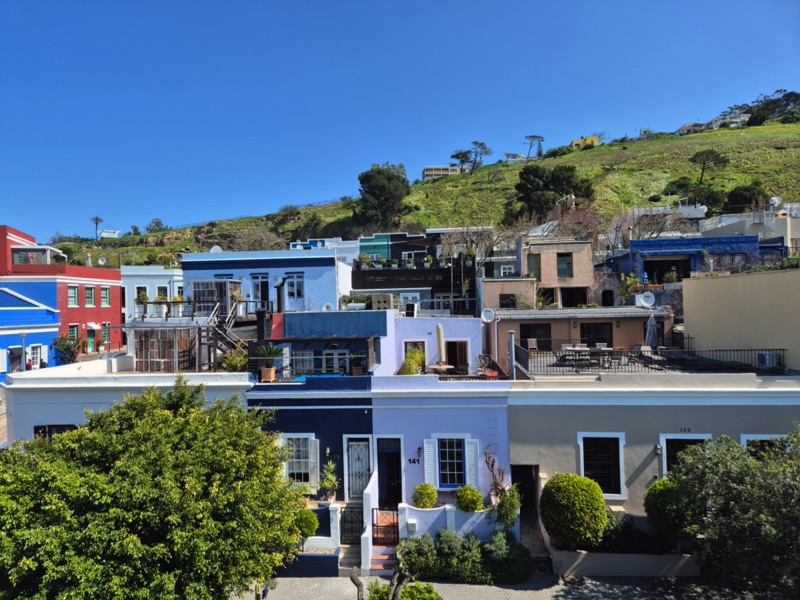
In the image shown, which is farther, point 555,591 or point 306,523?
point 306,523

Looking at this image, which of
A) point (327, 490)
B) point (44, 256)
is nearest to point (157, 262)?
point (44, 256)

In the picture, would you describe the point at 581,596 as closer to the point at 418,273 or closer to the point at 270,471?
the point at 270,471

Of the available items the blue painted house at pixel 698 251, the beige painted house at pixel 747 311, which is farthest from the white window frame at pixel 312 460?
the blue painted house at pixel 698 251

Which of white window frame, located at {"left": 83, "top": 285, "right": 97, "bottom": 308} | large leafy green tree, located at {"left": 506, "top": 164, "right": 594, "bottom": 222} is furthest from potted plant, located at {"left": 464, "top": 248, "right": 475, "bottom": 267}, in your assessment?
white window frame, located at {"left": 83, "top": 285, "right": 97, "bottom": 308}

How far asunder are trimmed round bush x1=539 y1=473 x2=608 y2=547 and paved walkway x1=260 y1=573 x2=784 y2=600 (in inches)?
40.4

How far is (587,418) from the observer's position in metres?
12.2

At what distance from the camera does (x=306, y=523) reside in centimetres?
1145

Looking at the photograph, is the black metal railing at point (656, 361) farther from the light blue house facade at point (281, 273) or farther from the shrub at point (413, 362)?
the light blue house facade at point (281, 273)

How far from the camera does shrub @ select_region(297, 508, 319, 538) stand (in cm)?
1141

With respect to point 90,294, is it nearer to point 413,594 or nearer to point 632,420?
point 413,594

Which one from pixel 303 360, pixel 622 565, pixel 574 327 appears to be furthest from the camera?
pixel 574 327

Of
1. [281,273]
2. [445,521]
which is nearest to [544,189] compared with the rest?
[281,273]

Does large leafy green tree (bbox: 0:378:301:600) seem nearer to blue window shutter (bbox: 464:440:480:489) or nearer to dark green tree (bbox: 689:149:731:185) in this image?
blue window shutter (bbox: 464:440:480:489)

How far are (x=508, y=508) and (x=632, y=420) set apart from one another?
4.17 metres
